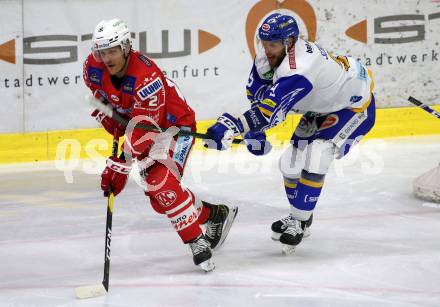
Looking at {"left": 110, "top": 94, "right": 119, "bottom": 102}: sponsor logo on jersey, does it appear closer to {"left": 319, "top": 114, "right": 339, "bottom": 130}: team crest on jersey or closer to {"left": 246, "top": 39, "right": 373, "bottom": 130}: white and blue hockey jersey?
{"left": 246, "top": 39, "right": 373, "bottom": 130}: white and blue hockey jersey

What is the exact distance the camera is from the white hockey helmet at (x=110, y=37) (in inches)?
157

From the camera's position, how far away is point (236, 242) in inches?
192

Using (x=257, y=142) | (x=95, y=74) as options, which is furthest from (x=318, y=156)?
(x=95, y=74)

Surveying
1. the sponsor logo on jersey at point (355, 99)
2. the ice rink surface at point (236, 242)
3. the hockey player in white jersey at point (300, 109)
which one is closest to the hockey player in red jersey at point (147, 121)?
the hockey player in white jersey at point (300, 109)

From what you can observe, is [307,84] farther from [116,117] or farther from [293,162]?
[116,117]

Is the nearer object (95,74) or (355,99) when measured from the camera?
(95,74)

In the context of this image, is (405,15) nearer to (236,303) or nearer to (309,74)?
(309,74)

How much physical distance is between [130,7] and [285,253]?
9.48 feet

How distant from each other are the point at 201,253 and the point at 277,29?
1.06 meters

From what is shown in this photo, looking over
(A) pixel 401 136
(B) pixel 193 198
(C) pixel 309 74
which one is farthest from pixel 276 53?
(A) pixel 401 136

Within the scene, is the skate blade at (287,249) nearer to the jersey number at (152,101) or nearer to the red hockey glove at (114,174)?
the red hockey glove at (114,174)

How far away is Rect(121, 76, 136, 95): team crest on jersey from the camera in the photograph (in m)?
4.07

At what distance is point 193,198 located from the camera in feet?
14.5

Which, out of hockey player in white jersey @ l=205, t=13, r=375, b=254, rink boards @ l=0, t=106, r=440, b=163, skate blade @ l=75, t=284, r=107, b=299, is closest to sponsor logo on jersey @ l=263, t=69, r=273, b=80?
hockey player in white jersey @ l=205, t=13, r=375, b=254
